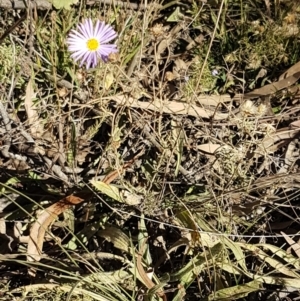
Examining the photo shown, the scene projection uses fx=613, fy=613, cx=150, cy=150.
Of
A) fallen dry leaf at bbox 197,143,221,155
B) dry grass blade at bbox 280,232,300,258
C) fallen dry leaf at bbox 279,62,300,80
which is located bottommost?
dry grass blade at bbox 280,232,300,258

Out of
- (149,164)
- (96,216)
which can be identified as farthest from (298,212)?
(96,216)

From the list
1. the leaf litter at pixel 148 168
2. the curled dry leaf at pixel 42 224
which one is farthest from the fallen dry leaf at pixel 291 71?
the curled dry leaf at pixel 42 224

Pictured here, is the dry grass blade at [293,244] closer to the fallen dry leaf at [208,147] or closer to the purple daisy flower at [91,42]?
the fallen dry leaf at [208,147]

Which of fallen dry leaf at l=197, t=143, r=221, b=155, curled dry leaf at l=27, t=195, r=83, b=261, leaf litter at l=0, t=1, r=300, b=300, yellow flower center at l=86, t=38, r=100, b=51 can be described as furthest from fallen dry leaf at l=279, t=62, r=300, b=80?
curled dry leaf at l=27, t=195, r=83, b=261

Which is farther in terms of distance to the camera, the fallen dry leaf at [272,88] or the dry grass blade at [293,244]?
the fallen dry leaf at [272,88]

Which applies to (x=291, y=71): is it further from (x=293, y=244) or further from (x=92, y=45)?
(x=92, y=45)

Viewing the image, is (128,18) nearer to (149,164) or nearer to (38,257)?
(149,164)

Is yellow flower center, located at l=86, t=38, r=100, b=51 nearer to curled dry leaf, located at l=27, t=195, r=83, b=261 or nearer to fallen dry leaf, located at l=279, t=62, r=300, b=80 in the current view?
curled dry leaf, located at l=27, t=195, r=83, b=261

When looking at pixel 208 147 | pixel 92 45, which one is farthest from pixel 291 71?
pixel 92 45
